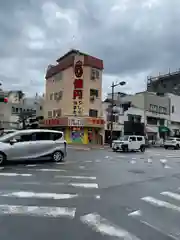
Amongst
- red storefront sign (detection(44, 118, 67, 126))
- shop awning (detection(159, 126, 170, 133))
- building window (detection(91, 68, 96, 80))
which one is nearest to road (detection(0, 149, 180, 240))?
red storefront sign (detection(44, 118, 67, 126))

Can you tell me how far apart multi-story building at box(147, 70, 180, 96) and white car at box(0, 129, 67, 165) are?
2544 inches

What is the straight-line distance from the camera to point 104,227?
529 cm

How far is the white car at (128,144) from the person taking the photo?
29562mm

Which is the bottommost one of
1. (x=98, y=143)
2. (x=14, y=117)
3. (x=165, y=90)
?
(x=98, y=143)

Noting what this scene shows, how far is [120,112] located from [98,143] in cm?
794

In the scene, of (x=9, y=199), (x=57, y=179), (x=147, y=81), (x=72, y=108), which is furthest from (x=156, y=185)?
(x=147, y=81)

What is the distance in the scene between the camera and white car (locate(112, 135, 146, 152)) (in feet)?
97.0

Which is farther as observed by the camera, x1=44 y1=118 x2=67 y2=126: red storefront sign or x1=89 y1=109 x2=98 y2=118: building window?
x1=89 y1=109 x2=98 y2=118: building window

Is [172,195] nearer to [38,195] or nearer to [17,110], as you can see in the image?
[38,195]

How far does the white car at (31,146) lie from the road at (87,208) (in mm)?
3405

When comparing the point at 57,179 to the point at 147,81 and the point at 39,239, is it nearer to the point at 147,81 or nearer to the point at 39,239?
the point at 39,239

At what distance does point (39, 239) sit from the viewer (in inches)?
182

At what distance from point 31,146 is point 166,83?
71.3m

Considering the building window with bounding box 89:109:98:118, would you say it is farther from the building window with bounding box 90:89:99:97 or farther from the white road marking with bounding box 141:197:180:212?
the white road marking with bounding box 141:197:180:212
